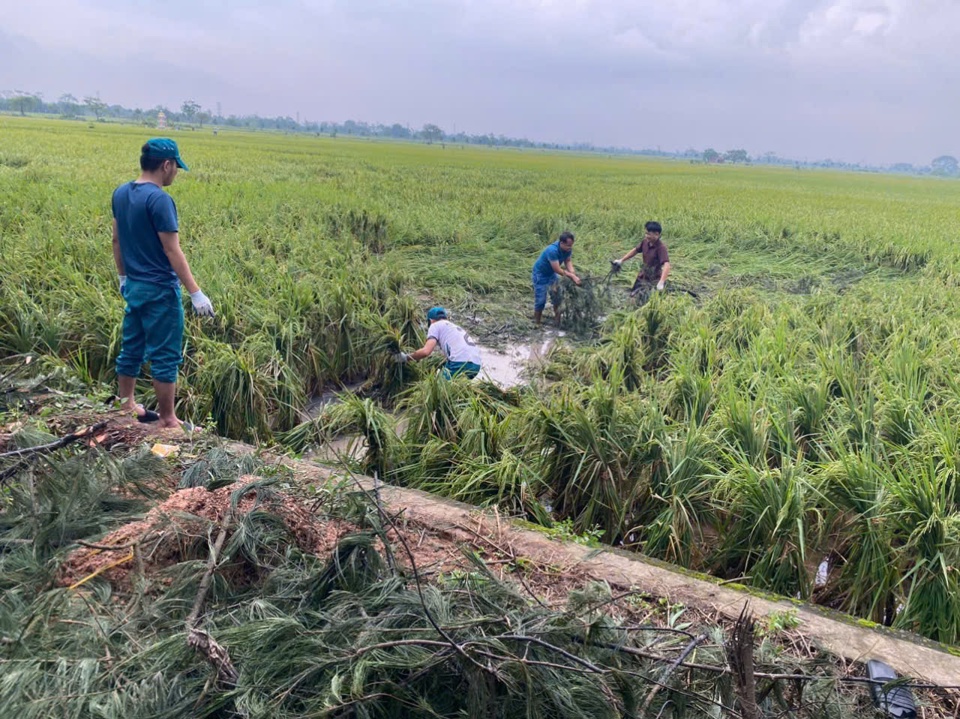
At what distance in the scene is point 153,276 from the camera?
11.4 feet

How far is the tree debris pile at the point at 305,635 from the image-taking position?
1.57 metres

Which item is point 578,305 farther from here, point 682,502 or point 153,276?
point 153,276

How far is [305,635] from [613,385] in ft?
8.13

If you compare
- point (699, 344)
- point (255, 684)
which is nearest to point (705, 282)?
point (699, 344)

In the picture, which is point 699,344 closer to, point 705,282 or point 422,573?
point 422,573

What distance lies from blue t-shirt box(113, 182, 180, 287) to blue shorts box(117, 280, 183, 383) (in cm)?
6

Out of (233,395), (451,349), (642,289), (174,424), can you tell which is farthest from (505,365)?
(174,424)

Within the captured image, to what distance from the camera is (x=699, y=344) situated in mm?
4988

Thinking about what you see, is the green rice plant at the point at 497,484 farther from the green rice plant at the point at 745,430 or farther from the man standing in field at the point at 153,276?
the man standing in field at the point at 153,276

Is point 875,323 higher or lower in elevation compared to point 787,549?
higher

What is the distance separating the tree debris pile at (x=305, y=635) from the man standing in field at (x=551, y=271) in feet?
17.0

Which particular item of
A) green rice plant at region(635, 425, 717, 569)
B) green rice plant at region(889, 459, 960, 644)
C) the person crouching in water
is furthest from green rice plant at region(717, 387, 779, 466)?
the person crouching in water

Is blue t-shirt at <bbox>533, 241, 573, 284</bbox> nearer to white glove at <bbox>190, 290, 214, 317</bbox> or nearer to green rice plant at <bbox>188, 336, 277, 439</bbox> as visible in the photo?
green rice plant at <bbox>188, 336, 277, 439</bbox>

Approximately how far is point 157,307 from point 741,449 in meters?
3.23
